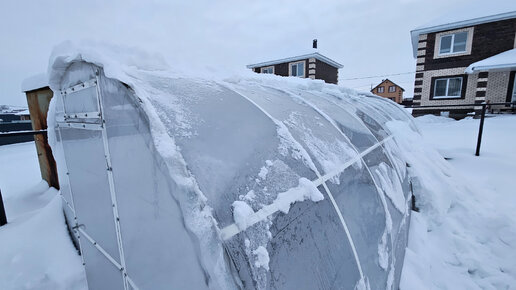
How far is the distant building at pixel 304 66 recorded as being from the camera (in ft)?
54.2

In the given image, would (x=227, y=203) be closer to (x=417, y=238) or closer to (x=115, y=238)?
(x=115, y=238)

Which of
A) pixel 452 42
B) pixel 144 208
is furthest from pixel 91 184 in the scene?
pixel 452 42

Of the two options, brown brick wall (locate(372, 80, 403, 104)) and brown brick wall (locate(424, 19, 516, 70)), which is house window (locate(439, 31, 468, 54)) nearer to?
brown brick wall (locate(424, 19, 516, 70))

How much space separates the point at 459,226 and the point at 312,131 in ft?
8.11

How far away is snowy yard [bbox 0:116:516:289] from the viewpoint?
2.12 metres

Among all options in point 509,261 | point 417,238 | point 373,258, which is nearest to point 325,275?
point 373,258

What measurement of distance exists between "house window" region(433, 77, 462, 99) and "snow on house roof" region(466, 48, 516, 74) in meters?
1.10

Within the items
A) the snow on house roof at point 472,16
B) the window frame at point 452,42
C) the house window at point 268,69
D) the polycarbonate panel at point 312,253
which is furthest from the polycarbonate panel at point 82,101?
the house window at point 268,69

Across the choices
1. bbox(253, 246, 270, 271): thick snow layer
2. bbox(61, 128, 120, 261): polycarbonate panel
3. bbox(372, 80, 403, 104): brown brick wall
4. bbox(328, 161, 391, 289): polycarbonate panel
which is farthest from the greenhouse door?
bbox(372, 80, 403, 104): brown brick wall

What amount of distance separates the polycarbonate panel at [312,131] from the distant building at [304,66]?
613 inches

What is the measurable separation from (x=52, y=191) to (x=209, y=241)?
180 inches

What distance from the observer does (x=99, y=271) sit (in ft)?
6.29

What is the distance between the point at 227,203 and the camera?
1.01 m

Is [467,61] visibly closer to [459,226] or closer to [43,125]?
[459,226]
